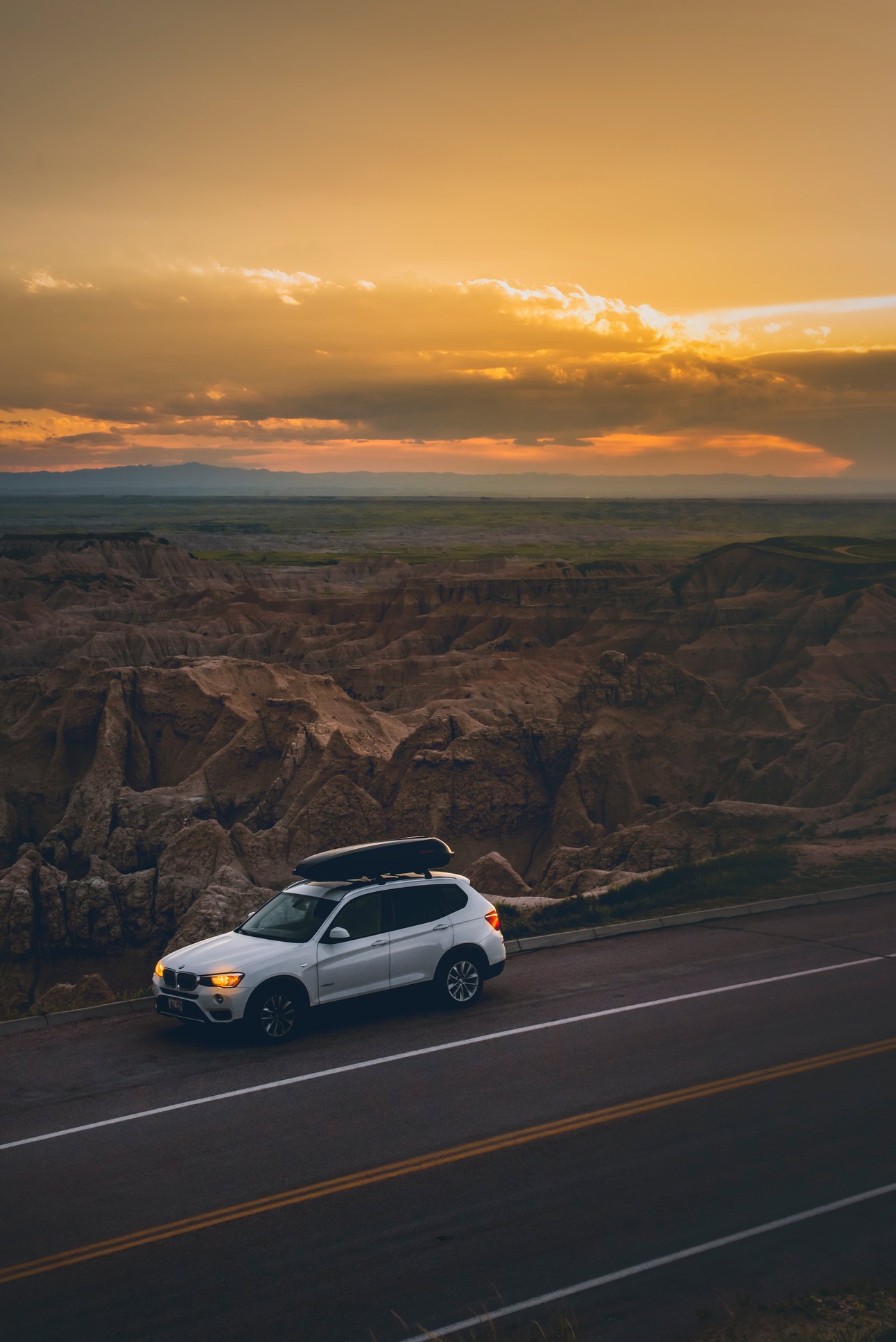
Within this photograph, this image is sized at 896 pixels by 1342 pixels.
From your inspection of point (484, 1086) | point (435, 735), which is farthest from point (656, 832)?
point (484, 1086)

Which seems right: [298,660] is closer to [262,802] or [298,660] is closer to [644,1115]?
[262,802]

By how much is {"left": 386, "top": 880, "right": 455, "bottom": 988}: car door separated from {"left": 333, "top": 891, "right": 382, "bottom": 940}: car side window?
0.16 metres

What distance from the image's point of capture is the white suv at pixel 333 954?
12.1m

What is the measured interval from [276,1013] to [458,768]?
21350mm

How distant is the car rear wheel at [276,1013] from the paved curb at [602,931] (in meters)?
2.31

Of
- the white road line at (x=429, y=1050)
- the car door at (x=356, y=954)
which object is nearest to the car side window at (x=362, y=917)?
the car door at (x=356, y=954)

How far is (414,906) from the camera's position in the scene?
43.1 ft

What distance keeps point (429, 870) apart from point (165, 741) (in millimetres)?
29138

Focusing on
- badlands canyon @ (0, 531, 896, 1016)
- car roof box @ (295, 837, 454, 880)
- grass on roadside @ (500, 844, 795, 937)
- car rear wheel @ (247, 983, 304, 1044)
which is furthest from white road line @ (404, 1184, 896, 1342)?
badlands canyon @ (0, 531, 896, 1016)

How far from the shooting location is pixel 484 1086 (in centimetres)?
1077

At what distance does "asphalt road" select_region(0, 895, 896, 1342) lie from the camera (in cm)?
746

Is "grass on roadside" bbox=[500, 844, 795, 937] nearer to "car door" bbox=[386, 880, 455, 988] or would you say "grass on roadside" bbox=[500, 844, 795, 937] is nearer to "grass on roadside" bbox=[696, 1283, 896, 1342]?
"car door" bbox=[386, 880, 455, 988]

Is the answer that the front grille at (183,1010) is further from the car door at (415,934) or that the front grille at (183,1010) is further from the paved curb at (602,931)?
the car door at (415,934)

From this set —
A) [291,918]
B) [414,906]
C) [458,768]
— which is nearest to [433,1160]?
[414,906]
